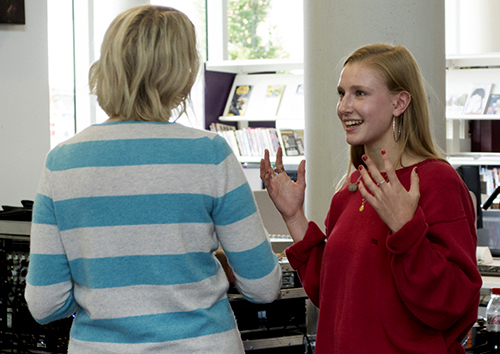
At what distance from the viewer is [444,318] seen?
1.23 m

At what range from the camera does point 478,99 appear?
5.19m

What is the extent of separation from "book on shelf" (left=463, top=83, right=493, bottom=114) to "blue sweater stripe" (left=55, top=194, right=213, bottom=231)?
15.2 ft

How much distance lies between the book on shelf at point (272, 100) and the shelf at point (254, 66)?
0.67 feet

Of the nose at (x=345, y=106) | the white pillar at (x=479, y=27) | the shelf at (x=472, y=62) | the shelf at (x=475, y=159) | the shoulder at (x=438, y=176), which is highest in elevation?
the white pillar at (x=479, y=27)

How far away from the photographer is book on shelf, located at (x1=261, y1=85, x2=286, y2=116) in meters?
5.78

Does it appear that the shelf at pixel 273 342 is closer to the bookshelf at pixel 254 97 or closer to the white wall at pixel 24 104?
the white wall at pixel 24 104

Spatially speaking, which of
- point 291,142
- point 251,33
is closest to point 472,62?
point 291,142

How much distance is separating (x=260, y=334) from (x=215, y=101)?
4253mm

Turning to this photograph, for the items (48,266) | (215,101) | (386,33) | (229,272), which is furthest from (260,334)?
(215,101)

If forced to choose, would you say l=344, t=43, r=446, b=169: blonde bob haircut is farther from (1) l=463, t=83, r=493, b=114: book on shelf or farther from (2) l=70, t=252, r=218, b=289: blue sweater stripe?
(1) l=463, t=83, r=493, b=114: book on shelf

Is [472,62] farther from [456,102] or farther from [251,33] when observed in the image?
[251,33]

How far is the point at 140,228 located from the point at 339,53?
169 cm

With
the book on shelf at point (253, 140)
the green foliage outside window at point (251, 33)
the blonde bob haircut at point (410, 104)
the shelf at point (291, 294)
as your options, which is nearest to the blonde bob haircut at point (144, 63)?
the blonde bob haircut at point (410, 104)

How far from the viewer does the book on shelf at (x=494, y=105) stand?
5152mm
